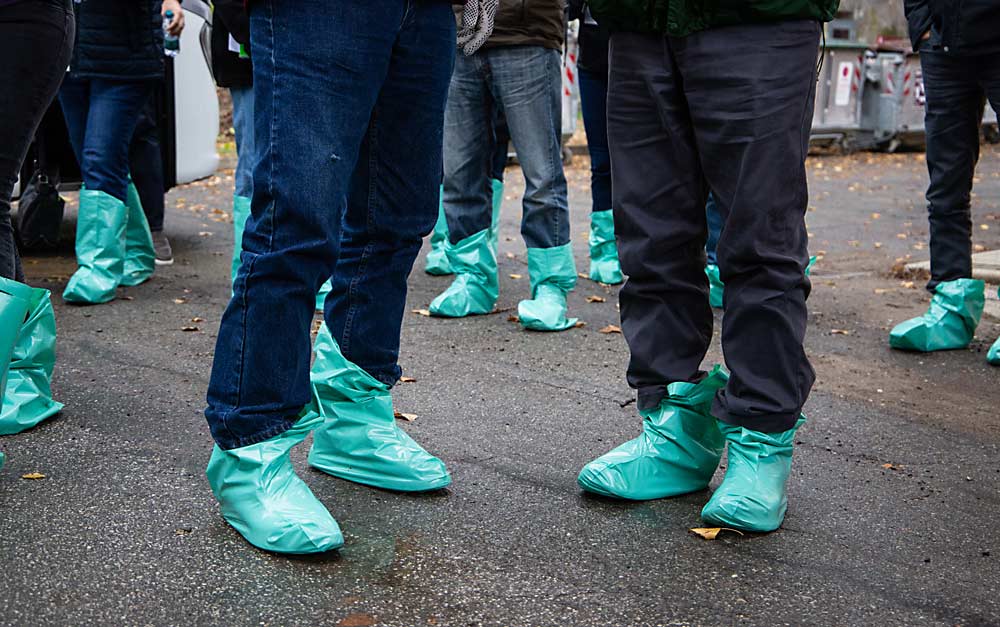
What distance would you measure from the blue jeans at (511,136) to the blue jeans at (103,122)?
1.44 m

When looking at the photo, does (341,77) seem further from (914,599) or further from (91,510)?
(914,599)

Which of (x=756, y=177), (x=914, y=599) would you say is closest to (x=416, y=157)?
(x=756, y=177)

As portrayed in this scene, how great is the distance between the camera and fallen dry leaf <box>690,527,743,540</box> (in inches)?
102

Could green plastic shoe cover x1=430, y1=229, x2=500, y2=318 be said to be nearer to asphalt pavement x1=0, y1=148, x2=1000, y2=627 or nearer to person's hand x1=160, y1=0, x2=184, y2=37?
asphalt pavement x1=0, y1=148, x2=1000, y2=627

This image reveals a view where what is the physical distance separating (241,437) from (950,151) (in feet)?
10.8

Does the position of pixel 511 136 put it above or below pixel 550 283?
above

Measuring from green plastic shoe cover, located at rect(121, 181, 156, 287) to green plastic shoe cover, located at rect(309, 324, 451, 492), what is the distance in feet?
10.0

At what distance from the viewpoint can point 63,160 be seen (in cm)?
627

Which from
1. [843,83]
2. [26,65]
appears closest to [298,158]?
[26,65]

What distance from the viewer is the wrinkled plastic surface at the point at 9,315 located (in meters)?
2.64

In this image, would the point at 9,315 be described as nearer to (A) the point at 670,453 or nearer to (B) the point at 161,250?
(A) the point at 670,453

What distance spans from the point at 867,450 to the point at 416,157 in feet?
5.23

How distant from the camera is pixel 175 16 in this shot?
5.47 metres

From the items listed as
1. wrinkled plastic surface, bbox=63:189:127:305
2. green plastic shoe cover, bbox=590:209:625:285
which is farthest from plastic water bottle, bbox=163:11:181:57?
green plastic shoe cover, bbox=590:209:625:285
